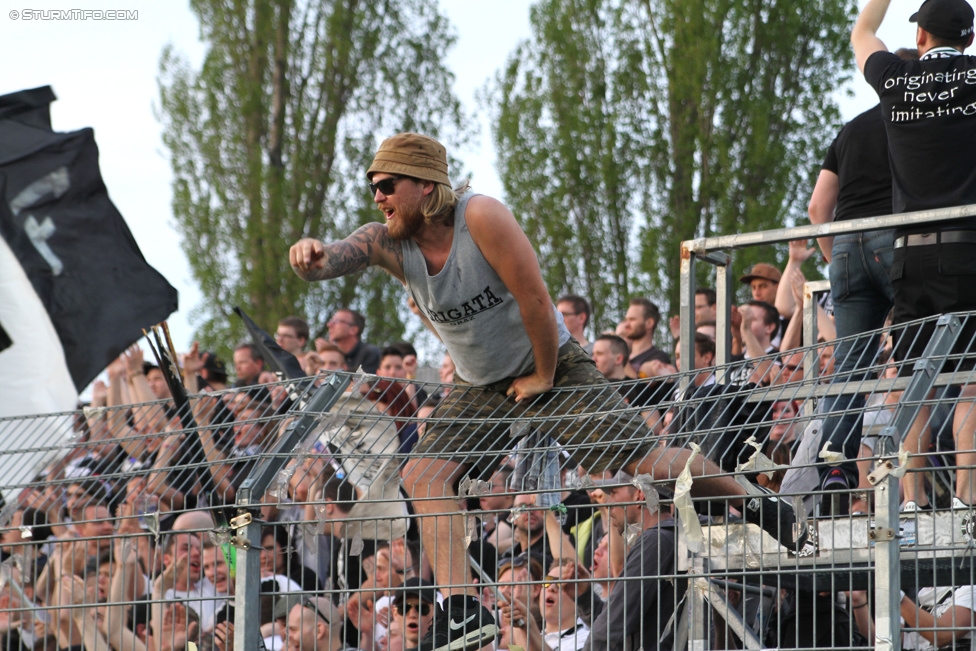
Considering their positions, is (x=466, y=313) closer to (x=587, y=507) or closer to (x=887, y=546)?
(x=587, y=507)

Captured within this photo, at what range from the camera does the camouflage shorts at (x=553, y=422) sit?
167 inches

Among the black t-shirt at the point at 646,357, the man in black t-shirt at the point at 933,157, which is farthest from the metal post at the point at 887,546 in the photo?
the black t-shirt at the point at 646,357

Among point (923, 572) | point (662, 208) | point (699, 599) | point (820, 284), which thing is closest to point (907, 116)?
point (820, 284)

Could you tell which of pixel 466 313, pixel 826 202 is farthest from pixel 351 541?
pixel 826 202

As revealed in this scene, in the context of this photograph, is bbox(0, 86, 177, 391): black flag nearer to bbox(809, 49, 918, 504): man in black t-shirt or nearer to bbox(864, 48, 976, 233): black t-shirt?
bbox(809, 49, 918, 504): man in black t-shirt

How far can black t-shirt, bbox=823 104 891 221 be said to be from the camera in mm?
5520

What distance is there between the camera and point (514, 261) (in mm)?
4520

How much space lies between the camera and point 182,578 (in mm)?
6441

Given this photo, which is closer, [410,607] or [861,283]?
[410,607]

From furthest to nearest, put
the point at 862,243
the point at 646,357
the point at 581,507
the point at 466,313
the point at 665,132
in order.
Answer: the point at 665,132, the point at 646,357, the point at 862,243, the point at 466,313, the point at 581,507

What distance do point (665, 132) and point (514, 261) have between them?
17371mm

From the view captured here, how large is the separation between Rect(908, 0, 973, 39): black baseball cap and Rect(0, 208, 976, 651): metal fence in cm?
102

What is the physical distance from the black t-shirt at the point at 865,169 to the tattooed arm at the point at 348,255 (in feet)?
7.22

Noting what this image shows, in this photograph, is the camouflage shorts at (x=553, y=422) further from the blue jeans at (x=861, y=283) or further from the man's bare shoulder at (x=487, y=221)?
the blue jeans at (x=861, y=283)
